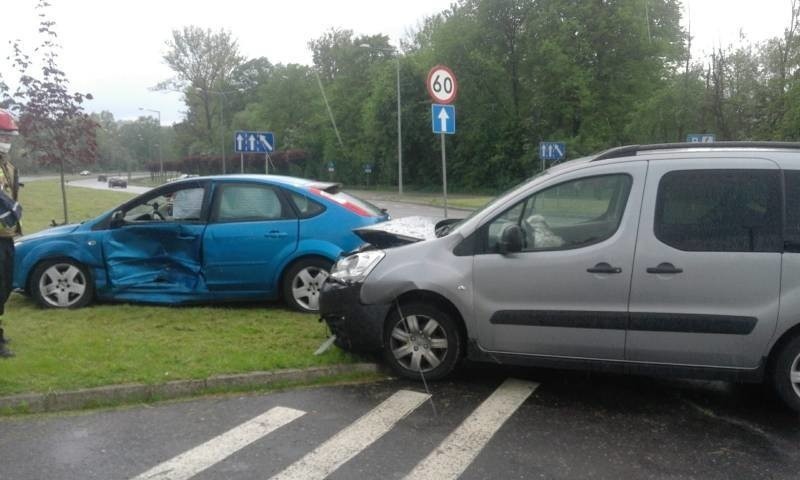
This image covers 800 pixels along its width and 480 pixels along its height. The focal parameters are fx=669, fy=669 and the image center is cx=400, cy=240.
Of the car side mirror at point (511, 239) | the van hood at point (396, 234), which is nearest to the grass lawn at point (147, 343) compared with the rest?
the van hood at point (396, 234)

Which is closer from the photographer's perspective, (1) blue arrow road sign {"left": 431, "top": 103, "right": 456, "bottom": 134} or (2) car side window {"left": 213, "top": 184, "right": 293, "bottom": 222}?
(2) car side window {"left": 213, "top": 184, "right": 293, "bottom": 222}

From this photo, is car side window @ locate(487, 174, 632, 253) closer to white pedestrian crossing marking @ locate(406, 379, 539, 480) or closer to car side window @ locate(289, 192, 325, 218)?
white pedestrian crossing marking @ locate(406, 379, 539, 480)

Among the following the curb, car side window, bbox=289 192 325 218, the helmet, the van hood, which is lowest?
the curb

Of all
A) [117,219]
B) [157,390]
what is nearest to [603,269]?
[157,390]

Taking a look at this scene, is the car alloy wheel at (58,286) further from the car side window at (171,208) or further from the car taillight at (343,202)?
the car taillight at (343,202)

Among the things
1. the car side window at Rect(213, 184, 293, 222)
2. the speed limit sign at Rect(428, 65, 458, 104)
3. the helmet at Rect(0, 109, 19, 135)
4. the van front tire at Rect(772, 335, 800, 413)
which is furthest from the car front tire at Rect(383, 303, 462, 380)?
the speed limit sign at Rect(428, 65, 458, 104)

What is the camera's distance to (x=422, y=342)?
5.20 meters

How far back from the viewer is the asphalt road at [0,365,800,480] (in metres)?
3.75

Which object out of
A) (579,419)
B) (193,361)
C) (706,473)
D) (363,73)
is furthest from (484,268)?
(363,73)

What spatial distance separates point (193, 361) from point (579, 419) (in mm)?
3017

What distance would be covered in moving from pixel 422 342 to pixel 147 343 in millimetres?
2510

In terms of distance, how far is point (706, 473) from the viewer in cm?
371

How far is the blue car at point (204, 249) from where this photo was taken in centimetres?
712

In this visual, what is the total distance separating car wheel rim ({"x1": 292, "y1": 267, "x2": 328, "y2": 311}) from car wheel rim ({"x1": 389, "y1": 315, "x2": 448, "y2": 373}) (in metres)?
2.12
